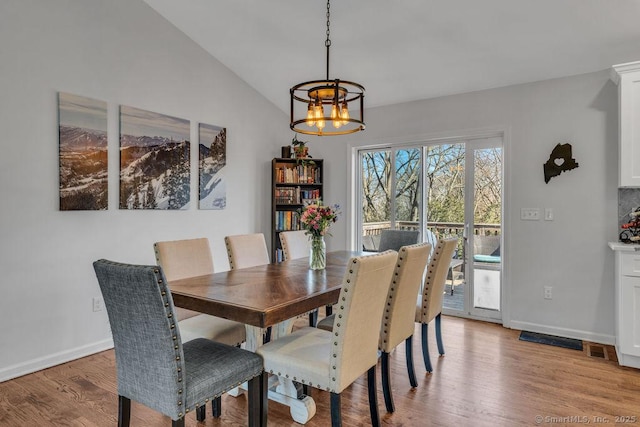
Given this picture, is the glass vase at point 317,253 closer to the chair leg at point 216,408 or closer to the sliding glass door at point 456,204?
the chair leg at point 216,408

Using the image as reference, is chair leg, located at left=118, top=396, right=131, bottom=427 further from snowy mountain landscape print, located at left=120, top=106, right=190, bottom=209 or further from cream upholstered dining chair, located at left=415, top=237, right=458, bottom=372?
snowy mountain landscape print, located at left=120, top=106, right=190, bottom=209

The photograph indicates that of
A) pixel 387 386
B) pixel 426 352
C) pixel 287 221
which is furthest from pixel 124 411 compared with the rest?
pixel 287 221

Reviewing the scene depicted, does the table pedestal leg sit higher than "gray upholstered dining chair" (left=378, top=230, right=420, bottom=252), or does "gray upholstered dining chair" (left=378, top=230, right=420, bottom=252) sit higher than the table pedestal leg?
"gray upholstered dining chair" (left=378, top=230, right=420, bottom=252)

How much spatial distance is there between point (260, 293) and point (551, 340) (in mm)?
2973

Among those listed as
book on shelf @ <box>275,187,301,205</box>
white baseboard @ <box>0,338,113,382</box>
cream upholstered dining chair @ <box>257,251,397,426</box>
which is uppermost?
book on shelf @ <box>275,187,301,205</box>

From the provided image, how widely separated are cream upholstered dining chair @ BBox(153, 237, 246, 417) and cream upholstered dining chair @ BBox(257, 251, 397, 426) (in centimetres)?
48

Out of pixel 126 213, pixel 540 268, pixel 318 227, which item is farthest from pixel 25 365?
pixel 540 268

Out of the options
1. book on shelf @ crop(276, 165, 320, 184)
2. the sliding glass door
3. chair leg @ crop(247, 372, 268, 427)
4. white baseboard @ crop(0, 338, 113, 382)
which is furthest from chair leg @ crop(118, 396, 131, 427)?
the sliding glass door

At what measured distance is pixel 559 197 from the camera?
3701mm

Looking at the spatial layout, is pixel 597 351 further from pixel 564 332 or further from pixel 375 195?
pixel 375 195

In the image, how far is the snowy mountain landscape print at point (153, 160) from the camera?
353 cm

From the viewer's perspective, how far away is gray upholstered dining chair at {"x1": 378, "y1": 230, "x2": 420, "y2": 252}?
13.2 ft

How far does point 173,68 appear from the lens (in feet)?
12.8

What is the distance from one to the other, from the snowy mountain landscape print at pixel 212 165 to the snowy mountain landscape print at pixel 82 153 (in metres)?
1.01
